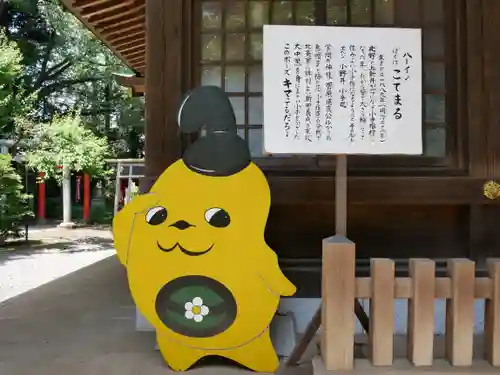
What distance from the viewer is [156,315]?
3.88 m

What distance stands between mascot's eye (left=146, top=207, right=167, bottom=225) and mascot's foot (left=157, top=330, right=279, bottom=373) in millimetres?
816

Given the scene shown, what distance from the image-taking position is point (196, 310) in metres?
3.83

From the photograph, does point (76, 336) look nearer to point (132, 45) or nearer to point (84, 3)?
point (84, 3)

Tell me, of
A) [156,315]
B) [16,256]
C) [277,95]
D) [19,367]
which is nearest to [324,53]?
[277,95]

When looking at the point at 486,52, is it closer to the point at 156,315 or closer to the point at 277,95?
the point at 277,95

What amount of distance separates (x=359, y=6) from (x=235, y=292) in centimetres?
267

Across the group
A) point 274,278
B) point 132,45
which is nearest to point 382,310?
point 274,278

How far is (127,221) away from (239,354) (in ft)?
4.12

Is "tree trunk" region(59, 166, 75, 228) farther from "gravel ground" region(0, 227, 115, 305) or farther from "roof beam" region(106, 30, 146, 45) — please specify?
"roof beam" region(106, 30, 146, 45)

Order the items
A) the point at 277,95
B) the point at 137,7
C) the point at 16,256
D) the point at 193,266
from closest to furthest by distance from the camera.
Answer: the point at 277,95, the point at 193,266, the point at 137,7, the point at 16,256

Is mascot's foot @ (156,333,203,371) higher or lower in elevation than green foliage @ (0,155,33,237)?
lower

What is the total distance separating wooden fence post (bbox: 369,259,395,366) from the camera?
3.12 m

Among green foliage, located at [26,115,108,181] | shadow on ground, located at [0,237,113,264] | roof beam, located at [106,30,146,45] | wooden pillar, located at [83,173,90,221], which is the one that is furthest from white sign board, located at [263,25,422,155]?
wooden pillar, located at [83,173,90,221]

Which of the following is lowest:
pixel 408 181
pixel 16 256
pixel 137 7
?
pixel 16 256
